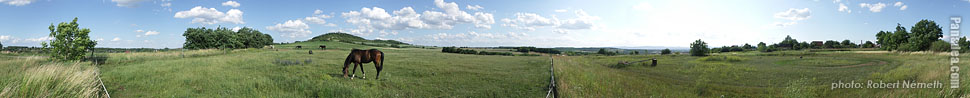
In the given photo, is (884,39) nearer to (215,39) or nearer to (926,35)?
(926,35)

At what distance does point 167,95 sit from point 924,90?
2230 cm

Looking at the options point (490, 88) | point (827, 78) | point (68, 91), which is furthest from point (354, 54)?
point (827, 78)

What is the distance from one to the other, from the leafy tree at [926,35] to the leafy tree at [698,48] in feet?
54.9

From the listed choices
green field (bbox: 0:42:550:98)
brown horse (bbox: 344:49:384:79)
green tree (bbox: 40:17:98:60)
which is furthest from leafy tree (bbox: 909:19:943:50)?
green tree (bbox: 40:17:98:60)

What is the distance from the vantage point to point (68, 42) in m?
18.9

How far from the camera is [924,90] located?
1203 cm

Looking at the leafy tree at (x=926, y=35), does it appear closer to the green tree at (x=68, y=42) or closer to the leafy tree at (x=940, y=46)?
the leafy tree at (x=940, y=46)

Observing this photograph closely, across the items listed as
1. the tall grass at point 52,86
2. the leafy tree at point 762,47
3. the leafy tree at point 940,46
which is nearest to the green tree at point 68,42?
the tall grass at point 52,86

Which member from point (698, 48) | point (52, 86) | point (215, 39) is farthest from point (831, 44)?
point (215, 39)

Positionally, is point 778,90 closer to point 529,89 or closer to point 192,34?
point 529,89

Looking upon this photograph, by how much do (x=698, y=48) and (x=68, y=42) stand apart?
5009cm

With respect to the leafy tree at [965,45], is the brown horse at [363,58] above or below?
below

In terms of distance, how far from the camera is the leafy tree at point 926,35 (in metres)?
33.5

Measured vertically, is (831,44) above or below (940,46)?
above
